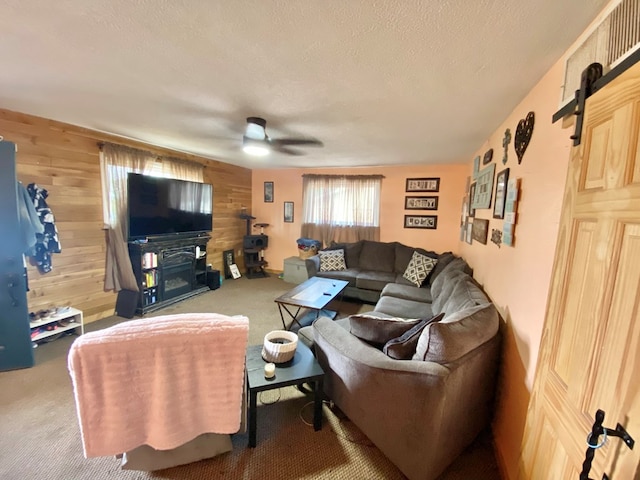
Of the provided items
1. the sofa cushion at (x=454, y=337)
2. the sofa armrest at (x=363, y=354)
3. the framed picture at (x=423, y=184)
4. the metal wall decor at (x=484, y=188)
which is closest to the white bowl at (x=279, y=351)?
the sofa armrest at (x=363, y=354)

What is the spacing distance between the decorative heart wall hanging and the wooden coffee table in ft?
6.98

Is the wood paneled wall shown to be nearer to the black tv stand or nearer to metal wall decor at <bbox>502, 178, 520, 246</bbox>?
the black tv stand

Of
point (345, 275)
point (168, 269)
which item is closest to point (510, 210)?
point (345, 275)

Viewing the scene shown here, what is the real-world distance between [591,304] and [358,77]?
1.52 meters

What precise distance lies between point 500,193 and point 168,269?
408 cm

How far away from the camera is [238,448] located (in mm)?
1662

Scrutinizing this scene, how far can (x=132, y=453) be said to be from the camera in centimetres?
143

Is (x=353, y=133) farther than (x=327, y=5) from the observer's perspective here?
Yes

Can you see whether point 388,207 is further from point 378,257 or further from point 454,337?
point 454,337

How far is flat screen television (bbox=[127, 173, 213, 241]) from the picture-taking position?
3404 millimetres

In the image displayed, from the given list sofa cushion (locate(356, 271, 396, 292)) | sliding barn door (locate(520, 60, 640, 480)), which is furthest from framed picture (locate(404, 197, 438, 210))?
sliding barn door (locate(520, 60, 640, 480))

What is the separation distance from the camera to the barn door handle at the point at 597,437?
66cm

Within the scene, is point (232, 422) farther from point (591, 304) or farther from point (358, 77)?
point (358, 77)

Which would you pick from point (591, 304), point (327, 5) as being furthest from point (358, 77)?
point (591, 304)
